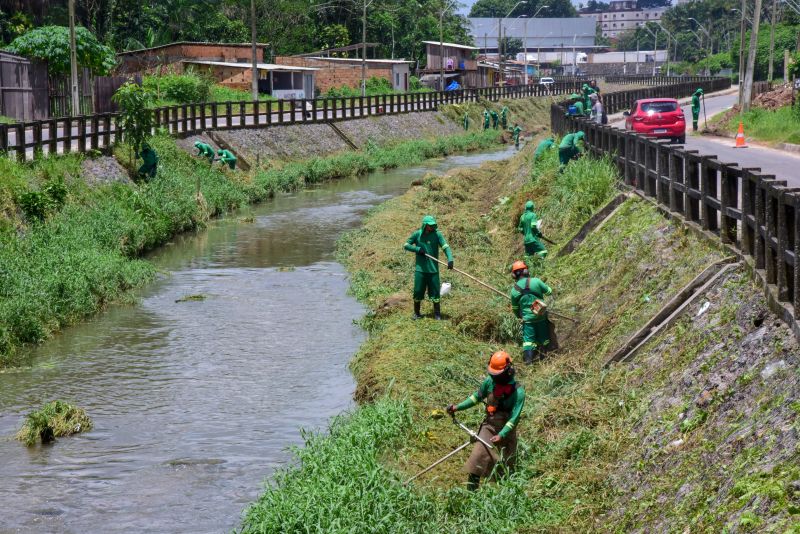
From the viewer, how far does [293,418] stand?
13.6 m

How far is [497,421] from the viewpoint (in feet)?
33.7

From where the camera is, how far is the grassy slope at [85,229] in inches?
719

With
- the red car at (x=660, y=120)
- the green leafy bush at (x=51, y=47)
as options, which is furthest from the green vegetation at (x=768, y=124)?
the green leafy bush at (x=51, y=47)

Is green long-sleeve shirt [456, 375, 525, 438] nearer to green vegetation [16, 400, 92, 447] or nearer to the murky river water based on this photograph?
the murky river water

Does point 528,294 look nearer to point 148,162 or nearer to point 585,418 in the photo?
point 585,418

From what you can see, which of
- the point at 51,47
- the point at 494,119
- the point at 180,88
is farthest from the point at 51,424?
the point at 494,119

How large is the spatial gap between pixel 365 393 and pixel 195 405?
2167 millimetres

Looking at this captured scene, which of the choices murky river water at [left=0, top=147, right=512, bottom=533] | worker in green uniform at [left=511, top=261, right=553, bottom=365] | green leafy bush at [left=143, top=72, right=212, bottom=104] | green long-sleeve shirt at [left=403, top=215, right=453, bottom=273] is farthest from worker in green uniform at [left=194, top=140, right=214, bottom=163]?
worker in green uniform at [left=511, top=261, right=553, bottom=365]

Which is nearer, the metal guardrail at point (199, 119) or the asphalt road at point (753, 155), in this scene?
the asphalt road at point (753, 155)

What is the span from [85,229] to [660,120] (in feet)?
55.8

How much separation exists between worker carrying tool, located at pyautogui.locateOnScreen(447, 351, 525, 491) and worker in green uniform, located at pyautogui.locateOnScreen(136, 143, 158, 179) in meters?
22.0

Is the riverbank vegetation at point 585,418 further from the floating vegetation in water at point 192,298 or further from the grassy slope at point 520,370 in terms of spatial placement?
the floating vegetation in water at point 192,298

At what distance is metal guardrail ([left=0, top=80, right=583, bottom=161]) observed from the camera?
1080 inches

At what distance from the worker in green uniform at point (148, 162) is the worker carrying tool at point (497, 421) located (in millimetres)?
21965
